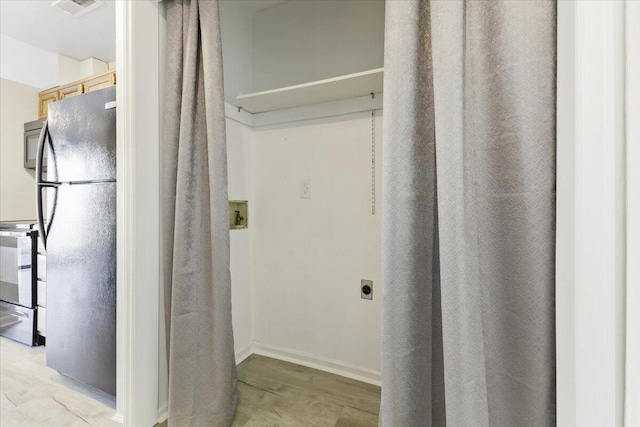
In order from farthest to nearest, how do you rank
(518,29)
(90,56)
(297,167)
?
(90,56) → (297,167) → (518,29)

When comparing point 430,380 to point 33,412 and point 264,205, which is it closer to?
point 264,205

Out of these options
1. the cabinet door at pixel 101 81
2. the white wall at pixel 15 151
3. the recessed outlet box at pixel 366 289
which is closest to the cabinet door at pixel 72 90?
the cabinet door at pixel 101 81

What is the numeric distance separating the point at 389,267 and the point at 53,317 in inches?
76.0

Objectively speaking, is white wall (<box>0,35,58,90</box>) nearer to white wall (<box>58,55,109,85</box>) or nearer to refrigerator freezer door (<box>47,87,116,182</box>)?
white wall (<box>58,55,109,85</box>)

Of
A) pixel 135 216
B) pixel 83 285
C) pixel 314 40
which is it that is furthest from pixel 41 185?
pixel 314 40

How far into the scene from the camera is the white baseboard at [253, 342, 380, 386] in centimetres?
158

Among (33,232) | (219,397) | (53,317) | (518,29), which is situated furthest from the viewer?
(33,232)

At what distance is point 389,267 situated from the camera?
824 millimetres

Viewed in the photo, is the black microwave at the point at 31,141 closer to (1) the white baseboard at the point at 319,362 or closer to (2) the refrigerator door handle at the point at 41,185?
(2) the refrigerator door handle at the point at 41,185

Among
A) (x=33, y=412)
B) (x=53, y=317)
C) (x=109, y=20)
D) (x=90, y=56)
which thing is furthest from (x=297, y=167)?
(x=90, y=56)

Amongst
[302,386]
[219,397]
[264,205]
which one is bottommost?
[302,386]

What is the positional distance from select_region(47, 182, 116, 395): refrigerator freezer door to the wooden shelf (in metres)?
0.91

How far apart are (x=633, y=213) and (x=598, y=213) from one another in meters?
0.04

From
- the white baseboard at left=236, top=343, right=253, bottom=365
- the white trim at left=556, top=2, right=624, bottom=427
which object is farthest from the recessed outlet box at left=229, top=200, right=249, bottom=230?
the white trim at left=556, top=2, right=624, bottom=427
